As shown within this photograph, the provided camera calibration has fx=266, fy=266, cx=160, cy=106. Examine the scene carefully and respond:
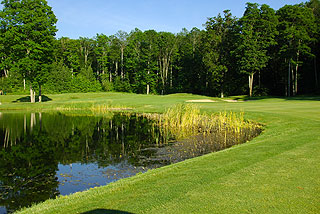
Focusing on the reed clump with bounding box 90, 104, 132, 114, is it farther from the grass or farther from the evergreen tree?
the grass

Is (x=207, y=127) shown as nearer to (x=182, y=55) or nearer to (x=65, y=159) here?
(x=65, y=159)

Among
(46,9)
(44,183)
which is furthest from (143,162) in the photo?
(46,9)

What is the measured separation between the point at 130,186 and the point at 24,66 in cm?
3744

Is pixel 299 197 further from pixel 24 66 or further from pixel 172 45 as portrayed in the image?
pixel 172 45

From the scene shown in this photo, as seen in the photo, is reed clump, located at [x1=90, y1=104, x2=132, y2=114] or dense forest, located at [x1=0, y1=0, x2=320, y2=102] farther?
dense forest, located at [x1=0, y1=0, x2=320, y2=102]

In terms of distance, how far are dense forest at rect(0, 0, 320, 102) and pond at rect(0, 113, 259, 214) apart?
2532cm

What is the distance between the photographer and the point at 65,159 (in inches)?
461

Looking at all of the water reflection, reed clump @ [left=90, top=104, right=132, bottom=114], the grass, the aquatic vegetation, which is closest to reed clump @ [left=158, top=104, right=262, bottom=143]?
the aquatic vegetation

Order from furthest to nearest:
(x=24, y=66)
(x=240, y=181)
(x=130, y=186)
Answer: (x=24, y=66), (x=130, y=186), (x=240, y=181)

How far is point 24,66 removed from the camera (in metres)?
38.0

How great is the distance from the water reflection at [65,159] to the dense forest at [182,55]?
25007 mm

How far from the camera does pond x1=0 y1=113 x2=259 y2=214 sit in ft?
27.8

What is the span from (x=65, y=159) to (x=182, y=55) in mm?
61056

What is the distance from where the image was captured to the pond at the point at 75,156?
8477 millimetres
